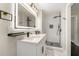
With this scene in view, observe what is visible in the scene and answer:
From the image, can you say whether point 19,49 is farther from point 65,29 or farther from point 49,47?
point 65,29

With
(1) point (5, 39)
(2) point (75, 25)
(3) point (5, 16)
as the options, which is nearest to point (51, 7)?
(2) point (75, 25)

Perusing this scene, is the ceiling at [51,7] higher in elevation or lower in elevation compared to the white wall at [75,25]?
higher

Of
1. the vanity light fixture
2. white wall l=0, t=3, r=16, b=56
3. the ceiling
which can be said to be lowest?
white wall l=0, t=3, r=16, b=56

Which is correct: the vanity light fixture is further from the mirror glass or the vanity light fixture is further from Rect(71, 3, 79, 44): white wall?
Rect(71, 3, 79, 44): white wall

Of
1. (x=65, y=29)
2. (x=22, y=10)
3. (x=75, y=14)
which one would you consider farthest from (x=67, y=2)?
(x=22, y=10)

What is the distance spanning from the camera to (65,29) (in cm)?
108

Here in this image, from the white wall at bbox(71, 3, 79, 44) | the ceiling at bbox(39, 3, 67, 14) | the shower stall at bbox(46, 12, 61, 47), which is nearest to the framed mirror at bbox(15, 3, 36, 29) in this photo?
the ceiling at bbox(39, 3, 67, 14)

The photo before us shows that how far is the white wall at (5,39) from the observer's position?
79cm

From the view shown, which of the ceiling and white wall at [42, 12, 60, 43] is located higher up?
the ceiling

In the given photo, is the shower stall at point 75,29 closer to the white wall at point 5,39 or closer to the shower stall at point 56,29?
the shower stall at point 56,29

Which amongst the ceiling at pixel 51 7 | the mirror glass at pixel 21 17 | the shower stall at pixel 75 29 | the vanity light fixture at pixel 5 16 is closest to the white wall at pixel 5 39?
the vanity light fixture at pixel 5 16

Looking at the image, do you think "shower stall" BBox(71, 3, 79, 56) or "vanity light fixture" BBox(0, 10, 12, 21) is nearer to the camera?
"vanity light fixture" BBox(0, 10, 12, 21)

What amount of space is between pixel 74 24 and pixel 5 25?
0.84 meters

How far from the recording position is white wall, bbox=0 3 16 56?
0.79m
